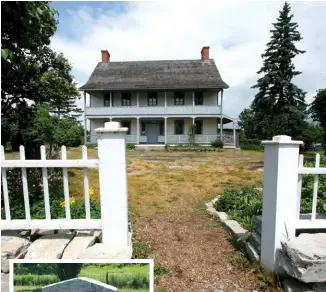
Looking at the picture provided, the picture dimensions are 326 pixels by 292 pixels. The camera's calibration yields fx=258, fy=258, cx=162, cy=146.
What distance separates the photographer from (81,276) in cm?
216

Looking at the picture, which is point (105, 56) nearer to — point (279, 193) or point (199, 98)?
point (199, 98)

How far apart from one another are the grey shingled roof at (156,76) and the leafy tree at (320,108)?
7.78 m

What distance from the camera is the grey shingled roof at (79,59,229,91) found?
2442 centimetres

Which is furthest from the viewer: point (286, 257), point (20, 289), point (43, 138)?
point (43, 138)

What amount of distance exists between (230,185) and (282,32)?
59.2 ft

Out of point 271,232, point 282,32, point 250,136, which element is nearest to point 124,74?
point 282,32

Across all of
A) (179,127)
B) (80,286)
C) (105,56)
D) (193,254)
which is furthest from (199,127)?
(80,286)

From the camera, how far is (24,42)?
3.29 m

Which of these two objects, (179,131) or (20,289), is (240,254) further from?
(179,131)

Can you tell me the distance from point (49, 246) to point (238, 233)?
96.7 inches

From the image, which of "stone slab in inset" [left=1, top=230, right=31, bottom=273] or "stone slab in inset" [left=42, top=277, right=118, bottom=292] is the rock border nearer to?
"stone slab in inset" [left=42, top=277, right=118, bottom=292]

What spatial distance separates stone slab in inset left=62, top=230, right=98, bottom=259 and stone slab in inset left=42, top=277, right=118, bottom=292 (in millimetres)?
542

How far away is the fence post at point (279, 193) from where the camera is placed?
8.30 feet

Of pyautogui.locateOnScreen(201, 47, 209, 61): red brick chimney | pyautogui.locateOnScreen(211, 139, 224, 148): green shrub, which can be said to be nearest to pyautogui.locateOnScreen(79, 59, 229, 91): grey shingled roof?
pyautogui.locateOnScreen(201, 47, 209, 61): red brick chimney
